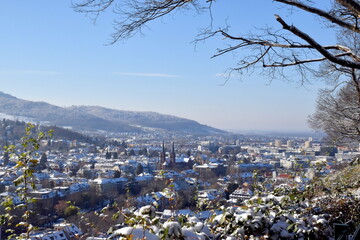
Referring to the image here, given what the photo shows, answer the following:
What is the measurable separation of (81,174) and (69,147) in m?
34.1

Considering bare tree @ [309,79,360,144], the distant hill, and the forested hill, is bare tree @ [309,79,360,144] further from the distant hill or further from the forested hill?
the distant hill

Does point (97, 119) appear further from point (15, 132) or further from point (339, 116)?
point (339, 116)

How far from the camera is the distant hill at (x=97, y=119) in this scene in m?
128

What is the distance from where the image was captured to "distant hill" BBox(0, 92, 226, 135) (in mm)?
127500

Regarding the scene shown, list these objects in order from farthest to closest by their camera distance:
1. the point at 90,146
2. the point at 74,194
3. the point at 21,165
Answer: the point at 90,146
the point at 74,194
the point at 21,165

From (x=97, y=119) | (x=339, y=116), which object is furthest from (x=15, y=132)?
(x=97, y=119)

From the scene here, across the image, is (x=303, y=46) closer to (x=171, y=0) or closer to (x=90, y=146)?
(x=171, y=0)

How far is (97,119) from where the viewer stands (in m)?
143

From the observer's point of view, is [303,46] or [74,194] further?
[74,194]

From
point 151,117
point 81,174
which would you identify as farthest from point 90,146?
point 151,117

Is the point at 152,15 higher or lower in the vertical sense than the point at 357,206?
higher

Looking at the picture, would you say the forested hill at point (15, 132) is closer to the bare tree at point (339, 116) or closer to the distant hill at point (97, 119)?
the distant hill at point (97, 119)

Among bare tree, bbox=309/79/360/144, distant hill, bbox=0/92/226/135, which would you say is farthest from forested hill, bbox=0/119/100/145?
bare tree, bbox=309/79/360/144

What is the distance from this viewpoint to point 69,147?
68438 millimetres
